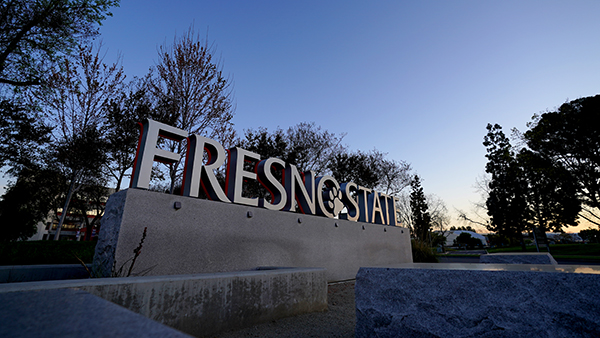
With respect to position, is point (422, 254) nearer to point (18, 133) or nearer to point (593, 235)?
point (18, 133)

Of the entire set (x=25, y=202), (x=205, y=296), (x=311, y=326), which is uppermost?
(x=25, y=202)

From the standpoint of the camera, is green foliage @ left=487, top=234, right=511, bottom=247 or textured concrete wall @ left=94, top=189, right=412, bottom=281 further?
green foliage @ left=487, top=234, right=511, bottom=247

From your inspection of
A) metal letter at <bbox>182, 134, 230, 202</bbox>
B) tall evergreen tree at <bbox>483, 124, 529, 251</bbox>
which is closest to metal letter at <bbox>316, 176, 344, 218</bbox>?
metal letter at <bbox>182, 134, 230, 202</bbox>

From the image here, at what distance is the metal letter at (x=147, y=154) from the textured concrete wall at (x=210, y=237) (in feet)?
1.18

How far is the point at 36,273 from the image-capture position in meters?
5.37

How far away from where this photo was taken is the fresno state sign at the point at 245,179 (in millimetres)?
5812

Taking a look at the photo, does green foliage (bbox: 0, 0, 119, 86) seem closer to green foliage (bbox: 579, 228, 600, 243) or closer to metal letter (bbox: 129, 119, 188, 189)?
metal letter (bbox: 129, 119, 188, 189)

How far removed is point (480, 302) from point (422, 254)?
1358 cm

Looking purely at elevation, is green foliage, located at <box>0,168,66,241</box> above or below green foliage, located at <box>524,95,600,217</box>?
below

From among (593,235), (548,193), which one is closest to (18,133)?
(548,193)

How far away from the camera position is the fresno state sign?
5.81m

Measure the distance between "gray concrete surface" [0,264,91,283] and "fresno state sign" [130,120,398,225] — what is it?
2480 mm

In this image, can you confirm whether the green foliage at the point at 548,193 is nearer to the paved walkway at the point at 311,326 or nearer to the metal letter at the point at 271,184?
the metal letter at the point at 271,184

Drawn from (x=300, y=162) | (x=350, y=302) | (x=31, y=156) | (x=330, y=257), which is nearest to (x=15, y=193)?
(x=31, y=156)
